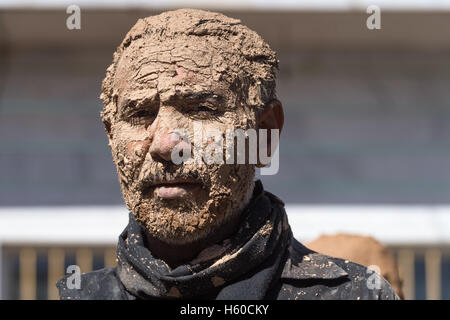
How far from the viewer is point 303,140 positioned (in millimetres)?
6961

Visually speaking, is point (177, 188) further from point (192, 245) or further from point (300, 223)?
point (300, 223)

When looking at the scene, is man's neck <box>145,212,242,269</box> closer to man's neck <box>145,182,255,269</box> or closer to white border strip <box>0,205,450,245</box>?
man's neck <box>145,182,255,269</box>

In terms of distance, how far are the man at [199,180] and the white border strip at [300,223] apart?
140 inches

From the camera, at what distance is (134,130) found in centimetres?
294

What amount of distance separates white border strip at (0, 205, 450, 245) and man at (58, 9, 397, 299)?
356cm

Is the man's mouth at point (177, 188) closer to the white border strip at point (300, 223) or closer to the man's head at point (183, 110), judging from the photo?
the man's head at point (183, 110)

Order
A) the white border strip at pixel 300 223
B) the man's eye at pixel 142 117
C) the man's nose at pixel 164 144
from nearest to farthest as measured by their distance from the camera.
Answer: the man's nose at pixel 164 144, the man's eye at pixel 142 117, the white border strip at pixel 300 223

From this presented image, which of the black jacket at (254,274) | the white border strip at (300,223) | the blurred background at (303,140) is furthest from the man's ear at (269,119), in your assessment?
the blurred background at (303,140)

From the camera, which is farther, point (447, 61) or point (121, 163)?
point (447, 61)

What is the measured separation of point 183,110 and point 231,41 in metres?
0.31

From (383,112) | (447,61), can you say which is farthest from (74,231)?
(447,61)

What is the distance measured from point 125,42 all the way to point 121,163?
43 centimetres

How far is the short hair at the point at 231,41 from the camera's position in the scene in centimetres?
298
